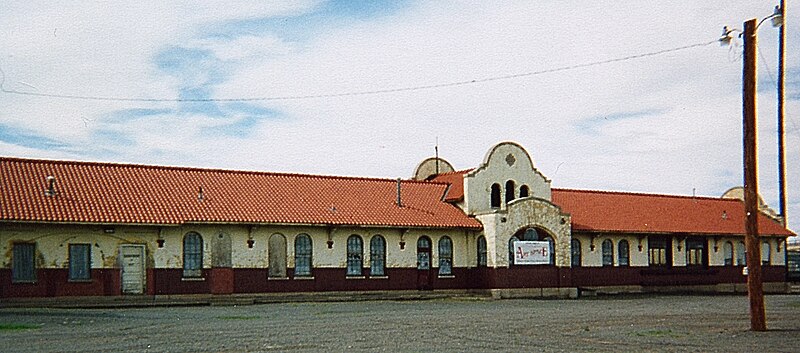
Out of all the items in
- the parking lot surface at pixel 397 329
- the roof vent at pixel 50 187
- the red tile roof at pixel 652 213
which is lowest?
the parking lot surface at pixel 397 329

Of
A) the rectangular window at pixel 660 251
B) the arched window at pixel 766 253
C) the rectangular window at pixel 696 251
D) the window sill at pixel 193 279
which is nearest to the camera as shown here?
the window sill at pixel 193 279

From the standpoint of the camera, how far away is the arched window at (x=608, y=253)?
45312 mm

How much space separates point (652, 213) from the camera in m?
48.9

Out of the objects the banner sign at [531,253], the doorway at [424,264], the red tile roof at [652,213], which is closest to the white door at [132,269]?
the doorway at [424,264]

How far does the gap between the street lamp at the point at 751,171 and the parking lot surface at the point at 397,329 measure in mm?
712

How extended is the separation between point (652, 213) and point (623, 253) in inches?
156

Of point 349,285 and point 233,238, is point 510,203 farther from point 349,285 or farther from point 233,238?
point 233,238

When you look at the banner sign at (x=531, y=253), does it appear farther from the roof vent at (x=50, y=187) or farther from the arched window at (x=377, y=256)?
the roof vent at (x=50, y=187)

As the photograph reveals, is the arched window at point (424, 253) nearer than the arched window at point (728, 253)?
Yes

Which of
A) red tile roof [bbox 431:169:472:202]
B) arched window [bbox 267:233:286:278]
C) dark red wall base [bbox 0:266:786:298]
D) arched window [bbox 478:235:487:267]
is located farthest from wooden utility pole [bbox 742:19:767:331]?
red tile roof [bbox 431:169:472:202]

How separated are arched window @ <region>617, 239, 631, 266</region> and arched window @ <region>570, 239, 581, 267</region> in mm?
2759

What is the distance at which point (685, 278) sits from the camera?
1892 inches

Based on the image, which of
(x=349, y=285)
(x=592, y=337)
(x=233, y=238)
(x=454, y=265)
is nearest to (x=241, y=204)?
(x=233, y=238)

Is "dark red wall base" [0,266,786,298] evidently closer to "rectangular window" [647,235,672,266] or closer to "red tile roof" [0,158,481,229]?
"rectangular window" [647,235,672,266]
